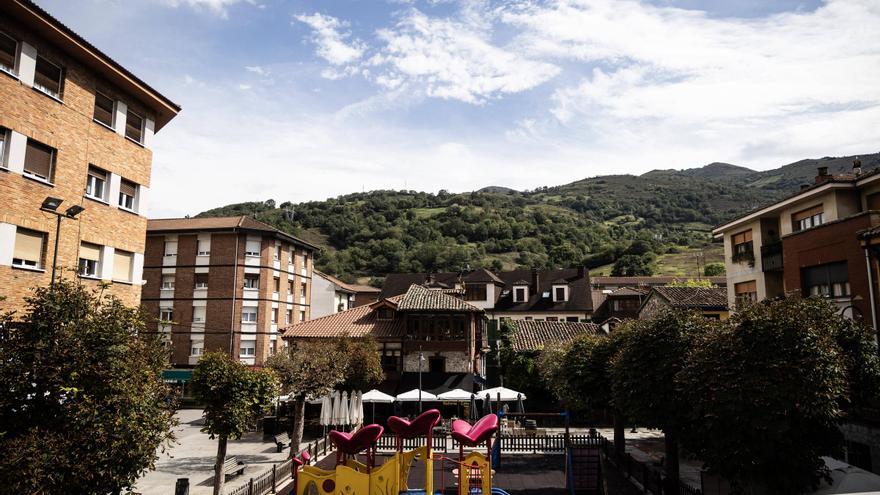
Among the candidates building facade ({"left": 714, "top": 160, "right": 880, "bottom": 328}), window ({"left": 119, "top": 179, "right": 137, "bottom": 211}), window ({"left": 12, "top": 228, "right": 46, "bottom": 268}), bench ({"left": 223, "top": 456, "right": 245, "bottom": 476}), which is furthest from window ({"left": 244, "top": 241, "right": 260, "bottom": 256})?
building facade ({"left": 714, "top": 160, "right": 880, "bottom": 328})

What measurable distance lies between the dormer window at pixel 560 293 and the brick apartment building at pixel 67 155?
45.0 metres

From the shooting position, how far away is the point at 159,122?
72.5 feet

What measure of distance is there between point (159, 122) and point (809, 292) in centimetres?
2817

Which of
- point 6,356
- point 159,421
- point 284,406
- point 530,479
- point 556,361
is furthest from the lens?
point 284,406

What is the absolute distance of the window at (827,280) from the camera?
2030 cm

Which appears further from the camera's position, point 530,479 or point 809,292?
point 809,292

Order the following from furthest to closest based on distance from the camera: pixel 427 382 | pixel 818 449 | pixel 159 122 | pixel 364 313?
1. pixel 364 313
2. pixel 427 382
3. pixel 159 122
4. pixel 818 449

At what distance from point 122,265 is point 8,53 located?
7.41 meters

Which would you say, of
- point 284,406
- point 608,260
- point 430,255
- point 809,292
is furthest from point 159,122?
point 608,260

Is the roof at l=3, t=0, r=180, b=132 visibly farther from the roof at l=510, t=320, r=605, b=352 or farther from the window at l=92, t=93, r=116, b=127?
the roof at l=510, t=320, r=605, b=352

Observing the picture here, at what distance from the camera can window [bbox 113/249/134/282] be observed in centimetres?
1865

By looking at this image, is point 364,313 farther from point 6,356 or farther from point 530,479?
point 6,356

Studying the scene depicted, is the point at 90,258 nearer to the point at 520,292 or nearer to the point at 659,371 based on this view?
the point at 659,371

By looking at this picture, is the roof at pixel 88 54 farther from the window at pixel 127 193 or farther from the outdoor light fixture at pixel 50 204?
the outdoor light fixture at pixel 50 204
